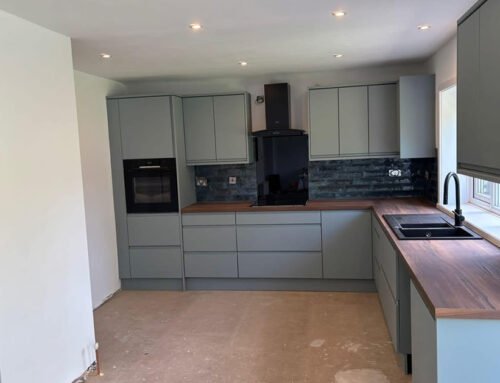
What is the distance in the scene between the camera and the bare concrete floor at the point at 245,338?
3.07 meters

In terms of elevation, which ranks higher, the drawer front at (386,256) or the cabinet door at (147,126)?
the cabinet door at (147,126)

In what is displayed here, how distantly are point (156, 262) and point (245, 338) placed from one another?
5.54 feet

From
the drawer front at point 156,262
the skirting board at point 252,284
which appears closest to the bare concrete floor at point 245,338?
the skirting board at point 252,284

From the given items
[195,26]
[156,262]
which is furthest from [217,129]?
[195,26]

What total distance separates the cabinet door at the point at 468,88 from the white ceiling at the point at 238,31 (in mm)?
405

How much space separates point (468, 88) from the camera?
2293mm

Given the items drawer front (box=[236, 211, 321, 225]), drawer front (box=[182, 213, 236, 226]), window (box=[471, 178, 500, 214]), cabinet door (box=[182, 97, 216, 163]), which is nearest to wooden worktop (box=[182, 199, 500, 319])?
window (box=[471, 178, 500, 214])

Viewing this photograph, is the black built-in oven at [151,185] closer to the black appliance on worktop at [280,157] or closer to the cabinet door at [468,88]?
the black appliance on worktop at [280,157]

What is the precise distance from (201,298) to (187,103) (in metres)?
2.13

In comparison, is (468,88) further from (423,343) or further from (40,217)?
(40,217)

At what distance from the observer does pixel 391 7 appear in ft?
8.73

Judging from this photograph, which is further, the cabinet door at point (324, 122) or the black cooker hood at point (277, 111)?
the black cooker hood at point (277, 111)

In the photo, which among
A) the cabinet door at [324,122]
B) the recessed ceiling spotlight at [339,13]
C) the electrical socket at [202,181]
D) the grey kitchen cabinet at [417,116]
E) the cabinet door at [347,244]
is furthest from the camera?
the electrical socket at [202,181]

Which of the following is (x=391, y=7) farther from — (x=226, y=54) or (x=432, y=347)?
(x=432, y=347)
